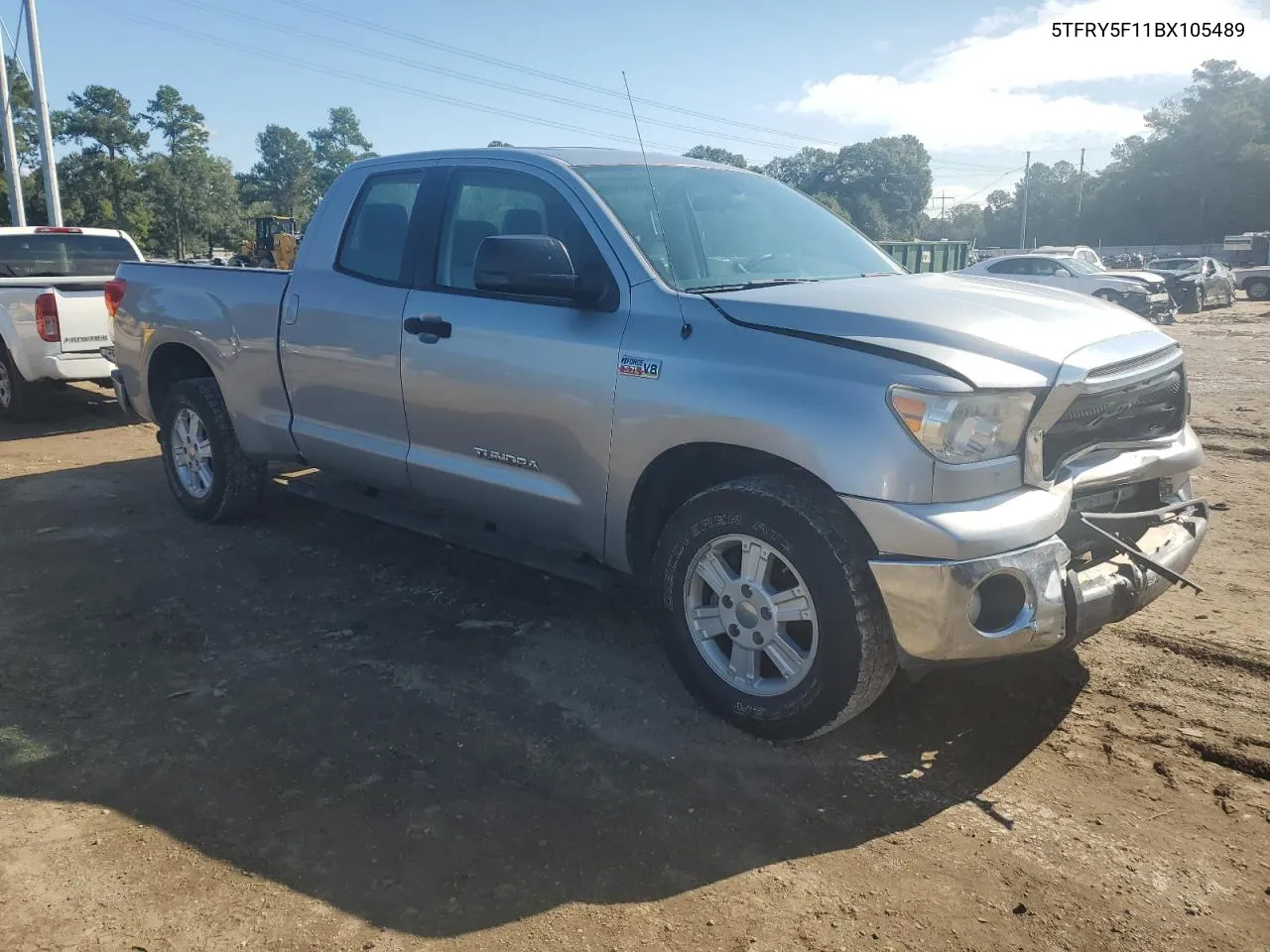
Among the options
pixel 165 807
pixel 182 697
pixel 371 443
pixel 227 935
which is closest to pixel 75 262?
pixel 371 443

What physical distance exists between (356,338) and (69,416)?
6.75m

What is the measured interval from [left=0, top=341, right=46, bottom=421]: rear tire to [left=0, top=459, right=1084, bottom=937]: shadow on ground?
4721 millimetres

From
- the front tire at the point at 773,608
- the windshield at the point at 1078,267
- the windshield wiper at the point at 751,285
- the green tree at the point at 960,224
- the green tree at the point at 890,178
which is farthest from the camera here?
the green tree at the point at 960,224

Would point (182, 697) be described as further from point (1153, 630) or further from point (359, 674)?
point (1153, 630)

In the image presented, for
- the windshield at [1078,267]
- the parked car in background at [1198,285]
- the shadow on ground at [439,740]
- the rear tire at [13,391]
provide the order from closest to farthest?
1. the shadow on ground at [439,740]
2. the rear tire at [13,391]
3. the windshield at [1078,267]
4. the parked car in background at [1198,285]

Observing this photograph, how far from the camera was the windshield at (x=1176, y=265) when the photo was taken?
29.2 m

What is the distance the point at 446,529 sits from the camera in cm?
457

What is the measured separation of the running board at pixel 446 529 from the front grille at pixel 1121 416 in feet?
5.65

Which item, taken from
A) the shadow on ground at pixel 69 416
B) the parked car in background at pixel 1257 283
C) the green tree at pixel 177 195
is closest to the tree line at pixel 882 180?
the green tree at pixel 177 195

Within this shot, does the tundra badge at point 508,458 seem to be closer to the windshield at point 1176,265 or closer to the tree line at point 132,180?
the windshield at point 1176,265

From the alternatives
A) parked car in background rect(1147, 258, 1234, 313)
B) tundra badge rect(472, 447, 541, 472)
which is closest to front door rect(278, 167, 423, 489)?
tundra badge rect(472, 447, 541, 472)

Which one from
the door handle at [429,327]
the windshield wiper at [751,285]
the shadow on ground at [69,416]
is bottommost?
the shadow on ground at [69,416]

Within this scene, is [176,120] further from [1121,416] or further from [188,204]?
[1121,416]

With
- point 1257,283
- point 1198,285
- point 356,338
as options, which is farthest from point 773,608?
point 1257,283
